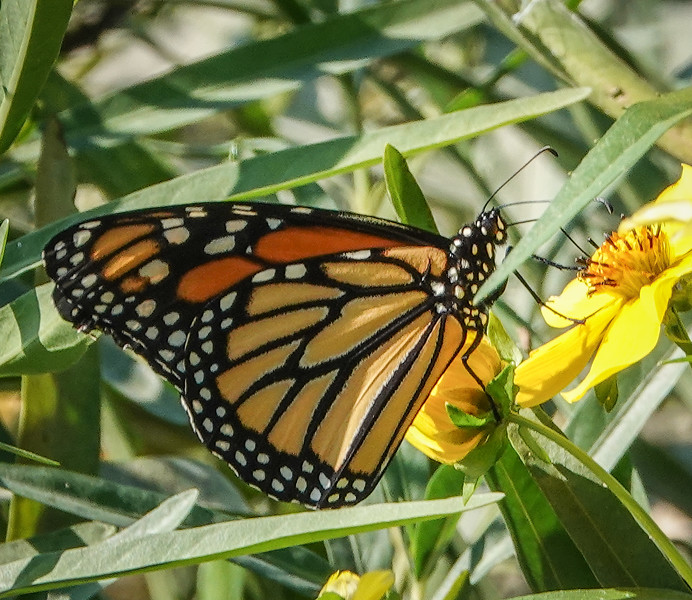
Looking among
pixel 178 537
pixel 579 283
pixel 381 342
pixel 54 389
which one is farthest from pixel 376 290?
pixel 178 537

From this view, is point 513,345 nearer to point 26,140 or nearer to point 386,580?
point 386,580

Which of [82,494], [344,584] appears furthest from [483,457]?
[82,494]

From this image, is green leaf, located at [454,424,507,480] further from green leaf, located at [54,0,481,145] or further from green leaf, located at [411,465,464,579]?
green leaf, located at [54,0,481,145]

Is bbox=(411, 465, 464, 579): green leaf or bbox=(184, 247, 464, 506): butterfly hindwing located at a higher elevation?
bbox=(184, 247, 464, 506): butterfly hindwing

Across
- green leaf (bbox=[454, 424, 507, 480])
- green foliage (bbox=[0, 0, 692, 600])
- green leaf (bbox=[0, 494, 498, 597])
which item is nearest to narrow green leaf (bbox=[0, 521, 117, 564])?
green foliage (bbox=[0, 0, 692, 600])

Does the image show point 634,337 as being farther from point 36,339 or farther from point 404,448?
point 36,339
